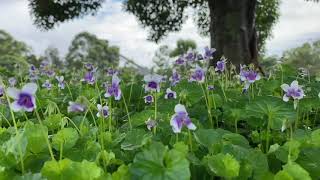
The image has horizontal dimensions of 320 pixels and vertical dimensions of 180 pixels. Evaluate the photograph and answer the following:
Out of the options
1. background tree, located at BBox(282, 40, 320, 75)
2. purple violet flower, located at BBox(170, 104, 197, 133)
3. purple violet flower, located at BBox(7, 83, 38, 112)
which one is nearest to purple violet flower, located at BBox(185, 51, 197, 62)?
background tree, located at BBox(282, 40, 320, 75)

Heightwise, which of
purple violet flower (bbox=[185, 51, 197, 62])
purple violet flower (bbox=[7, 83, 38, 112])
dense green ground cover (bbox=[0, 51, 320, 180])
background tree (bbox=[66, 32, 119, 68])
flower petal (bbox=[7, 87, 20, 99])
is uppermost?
background tree (bbox=[66, 32, 119, 68])

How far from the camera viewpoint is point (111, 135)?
5.36 ft

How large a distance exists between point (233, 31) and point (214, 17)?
2.22 ft

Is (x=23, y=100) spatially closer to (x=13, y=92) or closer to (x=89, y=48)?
(x=13, y=92)

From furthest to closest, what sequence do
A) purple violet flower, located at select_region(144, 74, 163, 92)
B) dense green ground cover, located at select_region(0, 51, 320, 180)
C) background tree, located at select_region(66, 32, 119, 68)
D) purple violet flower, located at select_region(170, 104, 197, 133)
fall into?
background tree, located at select_region(66, 32, 119, 68) < purple violet flower, located at select_region(144, 74, 163, 92) < purple violet flower, located at select_region(170, 104, 197, 133) < dense green ground cover, located at select_region(0, 51, 320, 180)

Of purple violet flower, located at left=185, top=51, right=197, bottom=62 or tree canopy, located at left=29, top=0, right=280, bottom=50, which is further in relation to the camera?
tree canopy, located at left=29, top=0, right=280, bottom=50

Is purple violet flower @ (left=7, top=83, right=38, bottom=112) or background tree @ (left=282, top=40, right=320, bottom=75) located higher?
background tree @ (left=282, top=40, right=320, bottom=75)

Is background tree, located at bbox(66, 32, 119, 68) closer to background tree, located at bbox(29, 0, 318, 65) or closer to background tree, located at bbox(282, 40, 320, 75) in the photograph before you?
background tree, located at bbox(282, 40, 320, 75)

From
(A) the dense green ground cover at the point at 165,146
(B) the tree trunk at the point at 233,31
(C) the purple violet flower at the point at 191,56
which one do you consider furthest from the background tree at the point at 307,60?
(A) the dense green ground cover at the point at 165,146

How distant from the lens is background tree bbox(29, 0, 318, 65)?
1020cm

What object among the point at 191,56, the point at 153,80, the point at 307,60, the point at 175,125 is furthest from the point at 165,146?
the point at 307,60

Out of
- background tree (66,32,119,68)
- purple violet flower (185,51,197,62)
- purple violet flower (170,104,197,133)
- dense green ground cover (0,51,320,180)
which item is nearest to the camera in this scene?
dense green ground cover (0,51,320,180)

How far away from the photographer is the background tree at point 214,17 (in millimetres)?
10195

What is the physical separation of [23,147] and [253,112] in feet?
2.50
